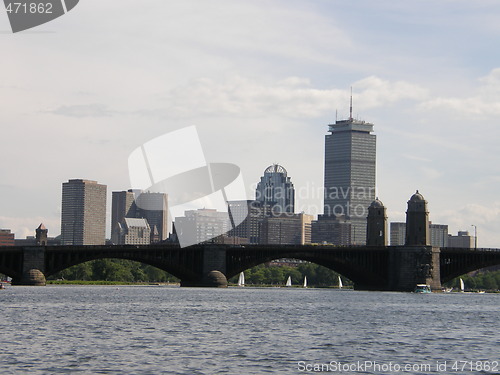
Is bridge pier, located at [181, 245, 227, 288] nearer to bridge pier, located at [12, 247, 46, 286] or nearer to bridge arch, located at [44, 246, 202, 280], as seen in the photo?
bridge arch, located at [44, 246, 202, 280]

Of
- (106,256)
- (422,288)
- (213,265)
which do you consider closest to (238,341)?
(106,256)

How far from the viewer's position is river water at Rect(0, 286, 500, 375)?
5919cm

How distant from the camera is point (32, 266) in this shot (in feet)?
632

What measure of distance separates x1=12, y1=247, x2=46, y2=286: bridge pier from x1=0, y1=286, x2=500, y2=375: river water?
76.7 m

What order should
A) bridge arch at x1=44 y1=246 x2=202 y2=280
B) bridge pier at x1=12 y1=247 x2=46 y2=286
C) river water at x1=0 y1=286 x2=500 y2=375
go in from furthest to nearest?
bridge arch at x1=44 y1=246 x2=202 y2=280
bridge pier at x1=12 y1=247 x2=46 y2=286
river water at x1=0 y1=286 x2=500 y2=375

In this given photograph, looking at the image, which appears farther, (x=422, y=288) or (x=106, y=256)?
(x=422, y=288)

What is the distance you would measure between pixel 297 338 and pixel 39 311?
39.3 m

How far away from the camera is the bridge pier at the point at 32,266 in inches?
7544

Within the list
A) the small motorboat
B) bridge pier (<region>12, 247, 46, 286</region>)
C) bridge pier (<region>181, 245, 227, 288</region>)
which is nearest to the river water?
bridge pier (<region>12, 247, 46, 286</region>)

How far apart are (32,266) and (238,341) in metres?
126

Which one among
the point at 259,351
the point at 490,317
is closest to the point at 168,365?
the point at 259,351

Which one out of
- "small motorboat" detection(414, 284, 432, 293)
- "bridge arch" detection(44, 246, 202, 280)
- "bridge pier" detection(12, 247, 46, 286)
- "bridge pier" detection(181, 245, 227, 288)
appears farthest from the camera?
"bridge pier" detection(181, 245, 227, 288)

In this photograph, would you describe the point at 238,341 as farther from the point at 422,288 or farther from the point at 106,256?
the point at 422,288

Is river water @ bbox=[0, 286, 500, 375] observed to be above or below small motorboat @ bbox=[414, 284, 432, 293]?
below
